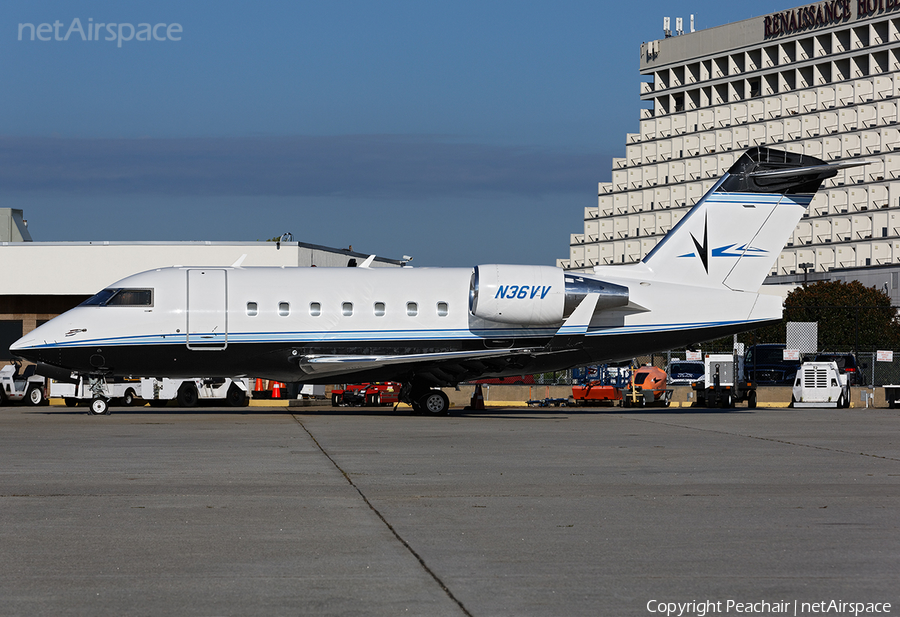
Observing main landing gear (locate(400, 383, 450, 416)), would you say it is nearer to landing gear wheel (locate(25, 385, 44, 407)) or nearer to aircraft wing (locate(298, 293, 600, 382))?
aircraft wing (locate(298, 293, 600, 382))

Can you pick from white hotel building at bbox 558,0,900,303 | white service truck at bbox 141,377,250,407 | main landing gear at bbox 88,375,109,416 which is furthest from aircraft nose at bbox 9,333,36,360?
white hotel building at bbox 558,0,900,303

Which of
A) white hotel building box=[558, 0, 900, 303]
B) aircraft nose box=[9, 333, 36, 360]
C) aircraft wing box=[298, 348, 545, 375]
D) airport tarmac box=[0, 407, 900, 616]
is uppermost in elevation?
white hotel building box=[558, 0, 900, 303]

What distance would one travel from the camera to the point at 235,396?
3381cm

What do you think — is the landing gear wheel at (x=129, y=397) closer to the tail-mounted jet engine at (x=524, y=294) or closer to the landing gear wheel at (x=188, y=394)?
the landing gear wheel at (x=188, y=394)

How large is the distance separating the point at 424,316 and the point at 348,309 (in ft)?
→ 6.01

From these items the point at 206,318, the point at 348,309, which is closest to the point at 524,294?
the point at 348,309

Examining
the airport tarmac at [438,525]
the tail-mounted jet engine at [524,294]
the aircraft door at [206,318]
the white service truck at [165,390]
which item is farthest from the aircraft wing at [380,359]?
the white service truck at [165,390]

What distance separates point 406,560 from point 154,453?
8.99 m

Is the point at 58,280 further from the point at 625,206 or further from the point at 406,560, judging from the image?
the point at 625,206

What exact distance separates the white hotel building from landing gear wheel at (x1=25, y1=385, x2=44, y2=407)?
101 meters

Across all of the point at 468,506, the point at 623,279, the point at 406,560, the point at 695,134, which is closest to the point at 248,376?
the point at 623,279

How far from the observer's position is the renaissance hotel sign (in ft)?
Result: 435

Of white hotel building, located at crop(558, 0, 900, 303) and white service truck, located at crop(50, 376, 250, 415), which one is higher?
white hotel building, located at crop(558, 0, 900, 303)

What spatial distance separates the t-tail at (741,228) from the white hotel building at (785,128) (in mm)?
96402
